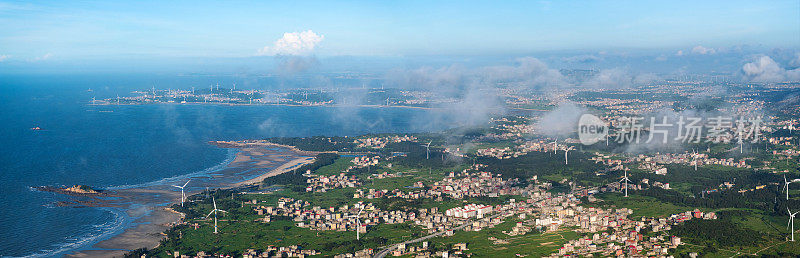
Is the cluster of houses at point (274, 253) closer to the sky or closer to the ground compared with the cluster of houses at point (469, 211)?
closer to the ground

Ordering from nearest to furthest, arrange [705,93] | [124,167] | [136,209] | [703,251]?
[703,251] < [136,209] < [124,167] < [705,93]

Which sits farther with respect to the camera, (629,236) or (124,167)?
(124,167)

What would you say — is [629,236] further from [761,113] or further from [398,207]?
[761,113]

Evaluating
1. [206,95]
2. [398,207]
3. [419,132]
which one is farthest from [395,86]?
[398,207]

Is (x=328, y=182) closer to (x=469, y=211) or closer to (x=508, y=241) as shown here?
(x=469, y=211)

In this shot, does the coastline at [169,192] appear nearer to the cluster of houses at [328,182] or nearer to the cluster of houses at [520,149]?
the cluster of houses at [328,182]

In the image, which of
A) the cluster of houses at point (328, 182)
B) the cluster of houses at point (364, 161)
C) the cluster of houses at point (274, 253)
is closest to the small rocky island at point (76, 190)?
the cluster of houses at point (328, 182)

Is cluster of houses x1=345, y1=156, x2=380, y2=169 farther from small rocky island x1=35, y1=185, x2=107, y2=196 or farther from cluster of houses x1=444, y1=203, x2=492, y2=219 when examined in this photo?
small rocky island x1=35, y1=185, x2=107, y2=196
